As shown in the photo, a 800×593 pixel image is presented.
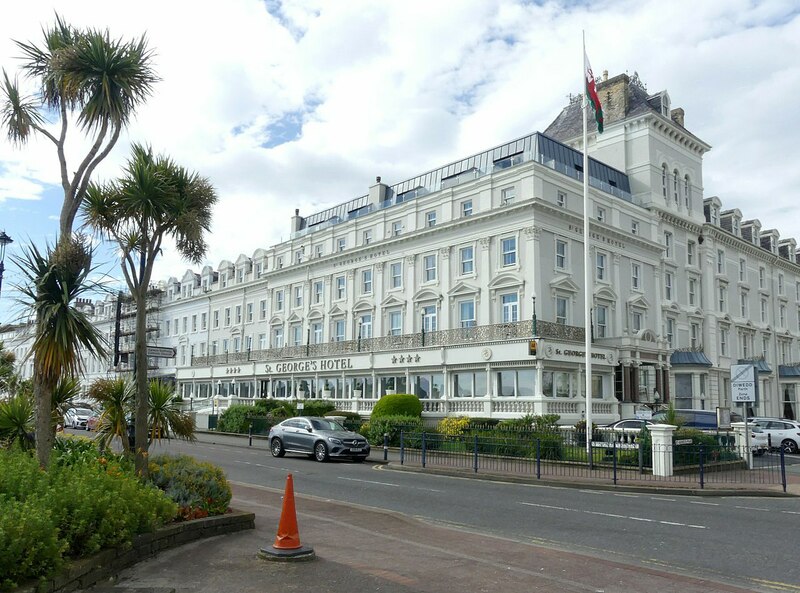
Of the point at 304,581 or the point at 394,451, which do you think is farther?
the point at 394,451

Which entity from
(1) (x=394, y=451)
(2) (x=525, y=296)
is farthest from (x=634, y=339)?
(1) (x=394, y=451)

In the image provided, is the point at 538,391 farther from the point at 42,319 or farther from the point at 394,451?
the point at 42,319

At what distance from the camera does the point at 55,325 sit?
378 inches

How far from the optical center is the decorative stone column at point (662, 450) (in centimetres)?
2005

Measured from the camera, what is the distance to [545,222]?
3659 cm

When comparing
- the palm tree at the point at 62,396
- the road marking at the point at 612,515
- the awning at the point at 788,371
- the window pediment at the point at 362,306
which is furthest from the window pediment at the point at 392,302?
the awning at the point at 788,371

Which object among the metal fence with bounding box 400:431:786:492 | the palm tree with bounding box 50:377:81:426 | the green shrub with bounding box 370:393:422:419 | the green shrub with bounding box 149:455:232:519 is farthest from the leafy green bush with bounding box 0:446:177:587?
the green shrub with bounding box 370:393:422:419

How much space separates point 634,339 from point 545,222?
816 centimetres

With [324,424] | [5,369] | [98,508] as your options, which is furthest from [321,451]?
[98,508]

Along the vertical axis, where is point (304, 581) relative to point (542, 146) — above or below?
below

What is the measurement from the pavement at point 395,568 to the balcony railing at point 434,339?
24260 millimetres

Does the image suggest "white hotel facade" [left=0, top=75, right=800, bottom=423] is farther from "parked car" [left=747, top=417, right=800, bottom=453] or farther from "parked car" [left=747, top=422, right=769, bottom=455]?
"parked car" [left=747, top=422, right=769, bottom=455]

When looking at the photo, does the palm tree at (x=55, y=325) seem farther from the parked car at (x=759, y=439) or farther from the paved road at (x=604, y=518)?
the parked car at (x=759, y=439)

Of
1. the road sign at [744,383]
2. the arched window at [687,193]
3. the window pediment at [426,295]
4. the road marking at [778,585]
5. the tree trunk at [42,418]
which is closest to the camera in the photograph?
the road marking at [778,585]
